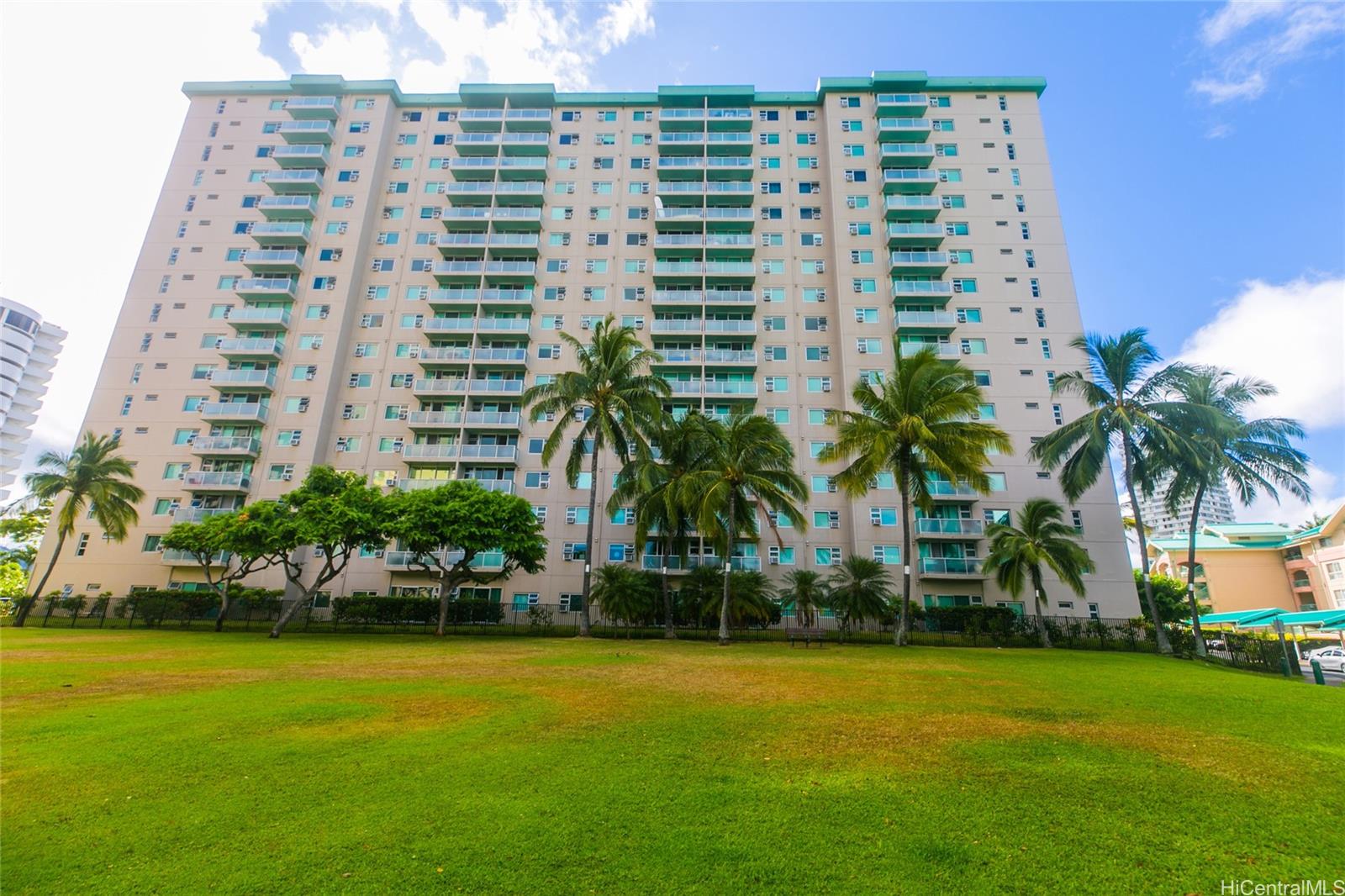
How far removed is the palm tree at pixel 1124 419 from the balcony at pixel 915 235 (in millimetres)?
15780

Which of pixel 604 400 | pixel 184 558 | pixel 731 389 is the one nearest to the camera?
pixel 604 400

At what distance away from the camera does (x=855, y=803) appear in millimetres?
6812

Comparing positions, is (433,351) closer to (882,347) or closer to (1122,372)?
(882,347)

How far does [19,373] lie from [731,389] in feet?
462

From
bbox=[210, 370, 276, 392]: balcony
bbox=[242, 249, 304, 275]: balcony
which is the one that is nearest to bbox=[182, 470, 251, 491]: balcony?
bbox=[210, 370, 276, 392]: balcony

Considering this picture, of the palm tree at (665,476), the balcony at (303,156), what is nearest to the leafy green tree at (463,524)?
the palm tree at (665,476)

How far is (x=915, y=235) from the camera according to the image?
4481 centimetres

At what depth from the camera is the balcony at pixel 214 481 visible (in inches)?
1617

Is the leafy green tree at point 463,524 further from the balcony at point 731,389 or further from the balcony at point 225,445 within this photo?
the balcony at point 225,445

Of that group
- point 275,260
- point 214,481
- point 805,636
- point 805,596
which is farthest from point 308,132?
point 805,636

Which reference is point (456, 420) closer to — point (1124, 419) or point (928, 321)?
point (928, 321)

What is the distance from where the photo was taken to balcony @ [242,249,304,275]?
1822 inches

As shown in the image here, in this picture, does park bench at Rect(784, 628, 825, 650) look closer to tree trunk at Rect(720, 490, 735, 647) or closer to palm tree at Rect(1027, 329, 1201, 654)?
tree trunk at Rect(720, 490, 735, 647)

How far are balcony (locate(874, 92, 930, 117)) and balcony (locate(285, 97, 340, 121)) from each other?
47.1 meters
